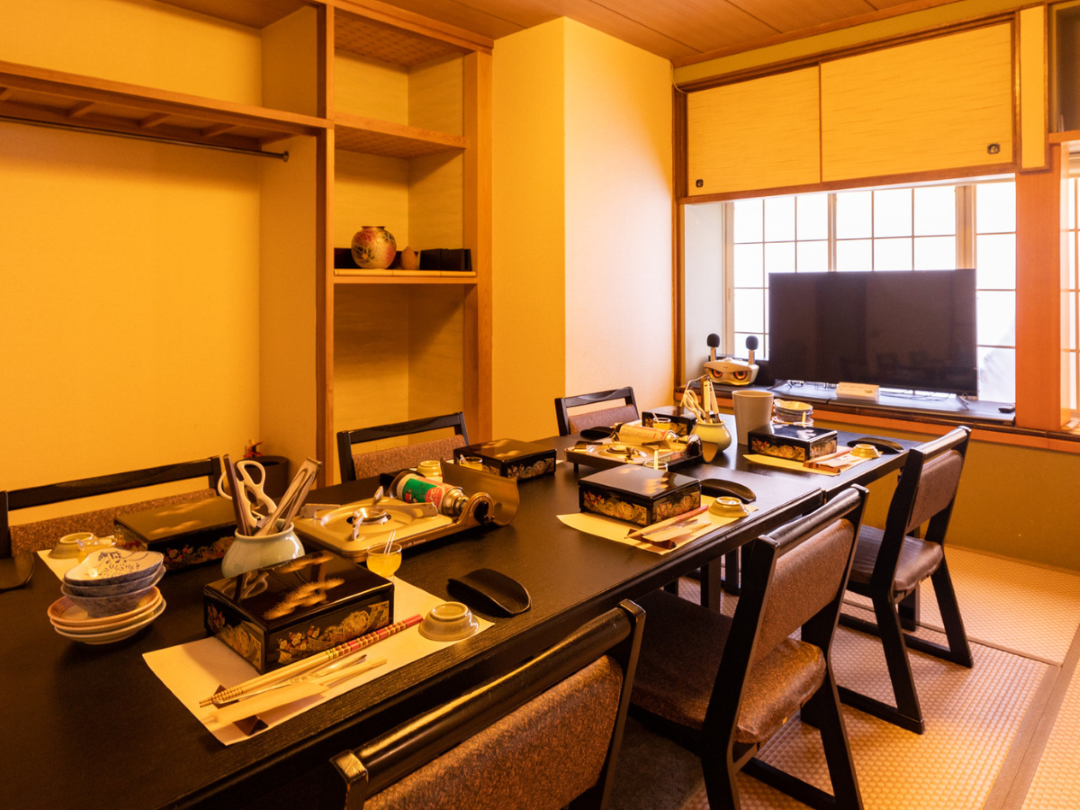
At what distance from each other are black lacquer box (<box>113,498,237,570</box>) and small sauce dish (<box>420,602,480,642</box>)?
48 centimetres

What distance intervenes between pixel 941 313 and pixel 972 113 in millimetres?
872

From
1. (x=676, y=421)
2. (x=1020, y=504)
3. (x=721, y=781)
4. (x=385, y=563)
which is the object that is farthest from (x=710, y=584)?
(x=1020, y=504)

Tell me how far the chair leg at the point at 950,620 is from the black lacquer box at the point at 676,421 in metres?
0.87

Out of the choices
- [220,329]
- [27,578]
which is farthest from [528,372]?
[27,578]

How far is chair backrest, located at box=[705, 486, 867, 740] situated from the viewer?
3.81 feet

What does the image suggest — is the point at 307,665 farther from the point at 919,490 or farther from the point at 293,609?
the point at 919,490

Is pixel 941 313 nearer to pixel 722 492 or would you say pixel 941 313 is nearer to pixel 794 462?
pixel 794 462

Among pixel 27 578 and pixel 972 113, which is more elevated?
pixel 972 113

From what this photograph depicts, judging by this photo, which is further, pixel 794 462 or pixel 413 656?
pixel 794 462

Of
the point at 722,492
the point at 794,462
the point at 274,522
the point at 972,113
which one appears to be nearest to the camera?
the point at 274,522

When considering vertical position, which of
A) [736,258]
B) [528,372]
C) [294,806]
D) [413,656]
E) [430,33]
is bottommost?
[294,806]

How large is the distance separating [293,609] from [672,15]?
3329mm

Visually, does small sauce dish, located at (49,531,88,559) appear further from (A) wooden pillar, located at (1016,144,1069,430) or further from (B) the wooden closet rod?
(A) wooden pillar, located at (1016,144,1069,430)

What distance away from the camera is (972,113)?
3158mm
